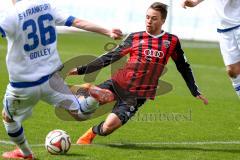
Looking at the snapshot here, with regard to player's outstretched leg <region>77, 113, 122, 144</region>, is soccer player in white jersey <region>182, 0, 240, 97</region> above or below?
above

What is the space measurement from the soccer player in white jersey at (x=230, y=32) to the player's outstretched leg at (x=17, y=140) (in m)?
3.53

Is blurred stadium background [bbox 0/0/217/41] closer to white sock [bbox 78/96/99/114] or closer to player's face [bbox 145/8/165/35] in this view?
player's face [bbox 145/8/165/35]

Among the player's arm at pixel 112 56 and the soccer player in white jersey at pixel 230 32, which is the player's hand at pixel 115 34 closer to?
the player's arm at pixel 112 56

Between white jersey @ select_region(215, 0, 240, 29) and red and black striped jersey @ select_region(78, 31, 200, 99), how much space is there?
962 mm

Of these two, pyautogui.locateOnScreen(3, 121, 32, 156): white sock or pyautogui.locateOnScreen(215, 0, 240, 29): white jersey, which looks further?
pyautogui.locateOnScreen(215, 0, 240, 29): white jersey

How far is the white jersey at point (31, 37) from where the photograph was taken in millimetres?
7086

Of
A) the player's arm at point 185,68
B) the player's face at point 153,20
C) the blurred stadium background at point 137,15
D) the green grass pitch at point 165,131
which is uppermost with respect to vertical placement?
the player's face at point 153,20

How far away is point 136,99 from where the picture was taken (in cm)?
922

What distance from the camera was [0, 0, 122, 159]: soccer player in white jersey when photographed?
711 cm

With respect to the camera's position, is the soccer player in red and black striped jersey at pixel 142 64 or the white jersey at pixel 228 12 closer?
the soccer player in red and black striped jersey at pixel 142 64

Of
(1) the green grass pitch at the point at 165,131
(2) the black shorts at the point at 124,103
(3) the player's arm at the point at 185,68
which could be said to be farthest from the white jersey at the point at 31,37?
(3) the player's arm at the point at 185,68

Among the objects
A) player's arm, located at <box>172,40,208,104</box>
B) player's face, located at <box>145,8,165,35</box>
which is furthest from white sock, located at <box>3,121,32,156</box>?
player's arm, located at <box>172,40,208,104</box>

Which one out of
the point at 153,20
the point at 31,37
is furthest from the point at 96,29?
the point at 153,20

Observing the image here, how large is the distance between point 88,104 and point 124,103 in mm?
697
